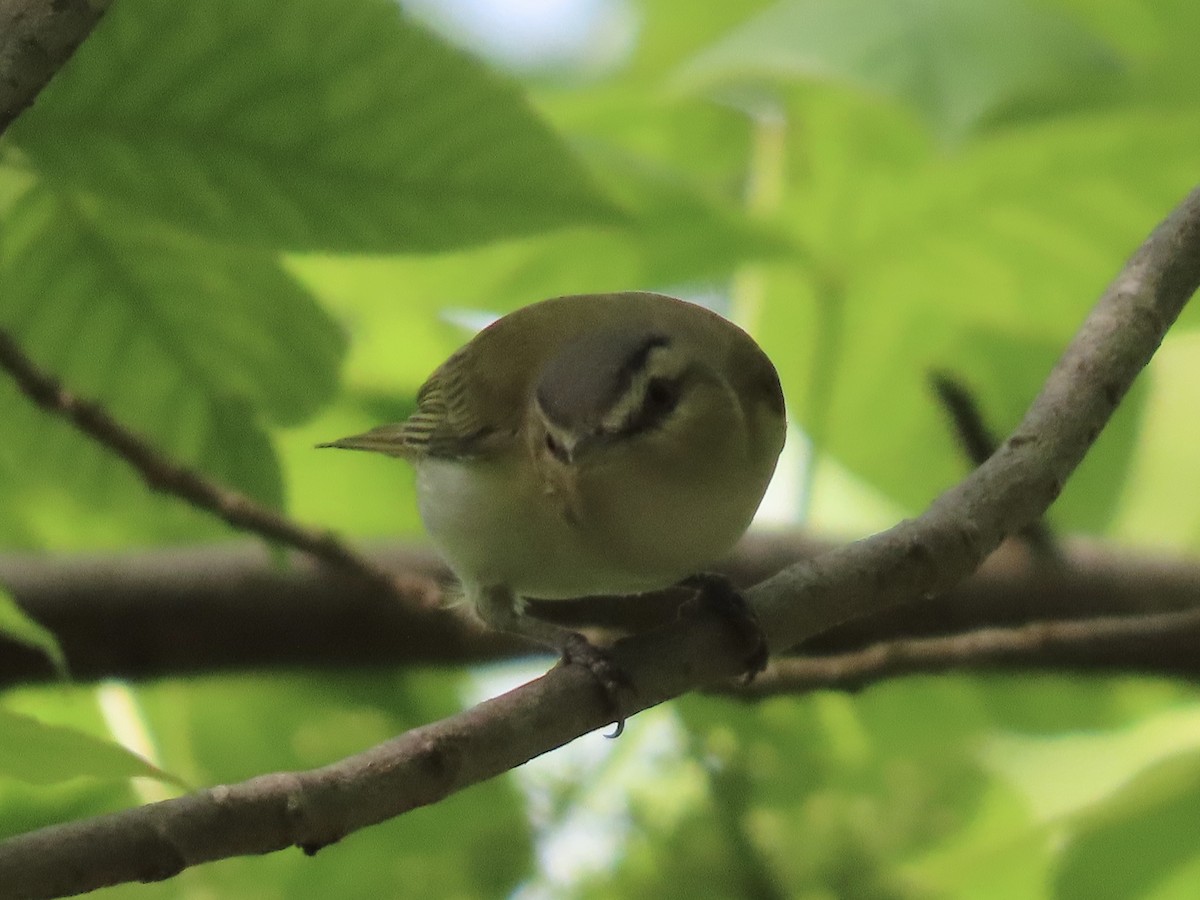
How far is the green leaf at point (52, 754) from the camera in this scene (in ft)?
1.46

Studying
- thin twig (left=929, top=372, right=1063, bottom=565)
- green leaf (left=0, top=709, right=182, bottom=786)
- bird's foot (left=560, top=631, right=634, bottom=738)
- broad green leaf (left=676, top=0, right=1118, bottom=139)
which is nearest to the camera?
green leaf (left=0, top=709, right=182, bottom=786)

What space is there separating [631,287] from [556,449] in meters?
0.33

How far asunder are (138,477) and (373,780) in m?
0.42

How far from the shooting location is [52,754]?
0.45 metres

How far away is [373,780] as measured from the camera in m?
0.48

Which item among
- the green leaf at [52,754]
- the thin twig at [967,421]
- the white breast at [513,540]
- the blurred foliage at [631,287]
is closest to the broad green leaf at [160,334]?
the blurred foliage at [631,287]

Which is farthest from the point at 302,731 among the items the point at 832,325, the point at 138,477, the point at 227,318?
the point at 832,325

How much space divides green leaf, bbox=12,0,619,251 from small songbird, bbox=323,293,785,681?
0.11 m

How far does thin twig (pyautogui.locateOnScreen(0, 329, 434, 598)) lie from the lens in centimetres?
72

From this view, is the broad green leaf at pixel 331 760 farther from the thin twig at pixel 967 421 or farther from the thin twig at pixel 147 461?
the thin twig at pixel 967 421

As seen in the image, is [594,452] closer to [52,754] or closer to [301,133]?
[301,133]

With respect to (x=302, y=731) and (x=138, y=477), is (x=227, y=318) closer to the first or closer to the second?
(x=138, y=477)

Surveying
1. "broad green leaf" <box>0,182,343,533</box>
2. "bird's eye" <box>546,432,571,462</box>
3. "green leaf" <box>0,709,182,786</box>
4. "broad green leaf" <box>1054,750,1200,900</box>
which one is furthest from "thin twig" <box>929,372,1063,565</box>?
"green leaf" <box>0,709,182,786</box>

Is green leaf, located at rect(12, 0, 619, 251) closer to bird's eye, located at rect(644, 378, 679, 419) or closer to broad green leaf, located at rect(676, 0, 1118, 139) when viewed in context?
bird's eye, located at rect(644, 378, 679, 419)
